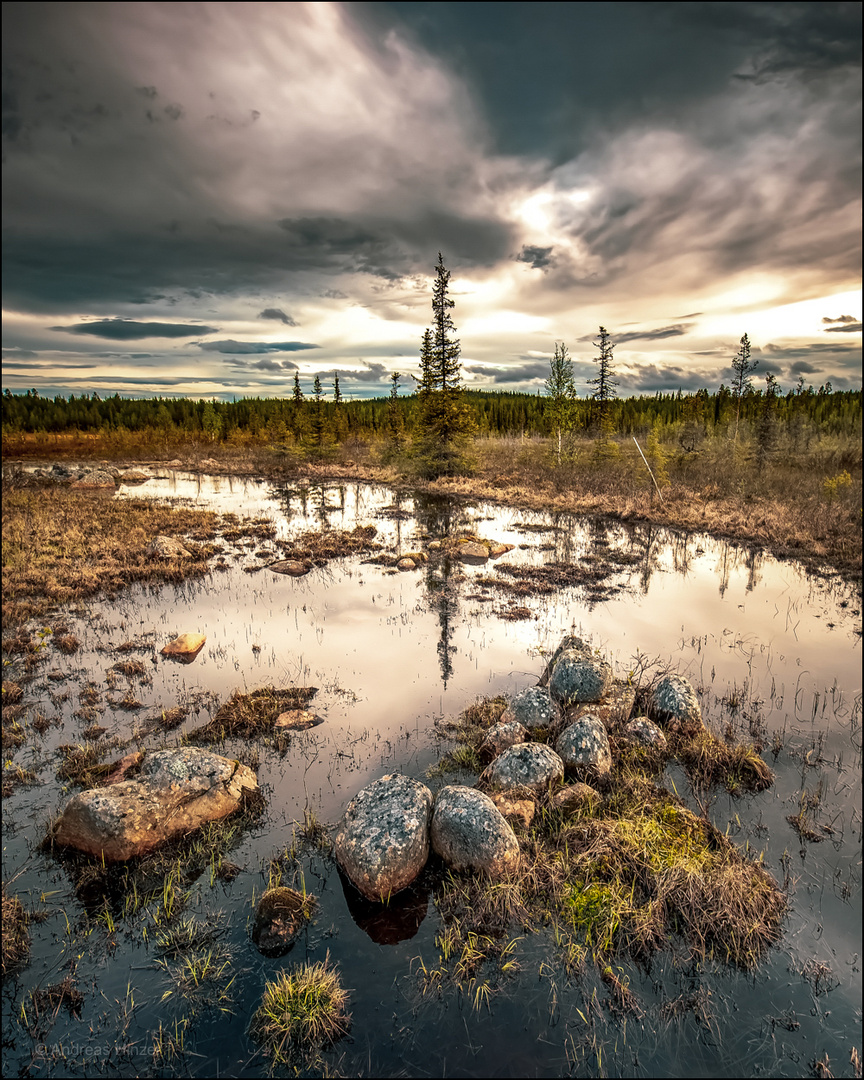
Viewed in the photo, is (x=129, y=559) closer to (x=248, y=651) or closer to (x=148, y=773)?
(x=248, y=651)

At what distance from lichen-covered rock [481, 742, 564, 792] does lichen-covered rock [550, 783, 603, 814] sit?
0.74 ft

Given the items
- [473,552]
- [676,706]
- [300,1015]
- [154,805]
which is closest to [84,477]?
[473,552]

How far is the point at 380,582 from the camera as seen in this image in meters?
15.0

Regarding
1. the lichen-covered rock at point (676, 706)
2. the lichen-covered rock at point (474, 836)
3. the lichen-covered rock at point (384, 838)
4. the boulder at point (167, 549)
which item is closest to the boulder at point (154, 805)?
the lichen-covered rock at point (384, 838)

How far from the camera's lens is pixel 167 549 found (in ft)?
56.0

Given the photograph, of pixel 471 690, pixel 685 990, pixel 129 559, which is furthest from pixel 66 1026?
pixel 129 559

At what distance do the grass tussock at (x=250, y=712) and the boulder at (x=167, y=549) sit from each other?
10.2 metres

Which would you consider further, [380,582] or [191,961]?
[380,582]

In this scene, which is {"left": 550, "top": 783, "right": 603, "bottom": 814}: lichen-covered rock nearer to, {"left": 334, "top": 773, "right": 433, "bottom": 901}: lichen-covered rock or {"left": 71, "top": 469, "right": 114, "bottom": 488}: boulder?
{"left": 334, "top": 773, "right": 433, "bottom": 901}: lichen-covered rock

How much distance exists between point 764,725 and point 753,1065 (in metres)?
4.92

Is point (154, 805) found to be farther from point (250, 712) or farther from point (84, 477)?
point (84, 477)

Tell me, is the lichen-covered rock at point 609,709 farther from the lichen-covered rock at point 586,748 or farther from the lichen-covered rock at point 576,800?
the lichen-covered rock at point 576,800

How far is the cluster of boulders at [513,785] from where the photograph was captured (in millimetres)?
5012

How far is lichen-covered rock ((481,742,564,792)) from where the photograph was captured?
A: 6.12 m
